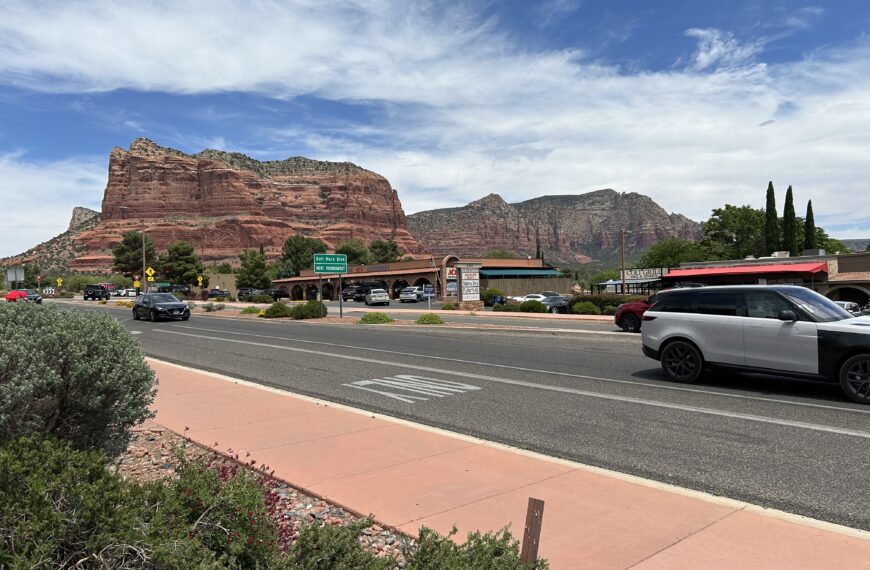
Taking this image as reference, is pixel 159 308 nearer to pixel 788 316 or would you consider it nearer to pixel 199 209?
pixel 788 316

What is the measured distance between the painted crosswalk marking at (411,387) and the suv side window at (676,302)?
148 inches

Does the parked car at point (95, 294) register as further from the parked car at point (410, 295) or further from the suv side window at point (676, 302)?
the suv side window at point (676, 302)

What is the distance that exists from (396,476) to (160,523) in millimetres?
2769

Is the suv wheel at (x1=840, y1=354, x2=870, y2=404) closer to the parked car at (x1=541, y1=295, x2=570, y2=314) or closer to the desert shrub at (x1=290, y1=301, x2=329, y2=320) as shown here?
the desert shrub at (x1=290, y1=301, x2=329, y2=320)

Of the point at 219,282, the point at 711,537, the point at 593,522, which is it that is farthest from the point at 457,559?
the point at 219,282

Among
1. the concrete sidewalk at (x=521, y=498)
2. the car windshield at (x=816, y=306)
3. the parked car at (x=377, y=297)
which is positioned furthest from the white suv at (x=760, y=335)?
the parked car at (x=377, y=297)

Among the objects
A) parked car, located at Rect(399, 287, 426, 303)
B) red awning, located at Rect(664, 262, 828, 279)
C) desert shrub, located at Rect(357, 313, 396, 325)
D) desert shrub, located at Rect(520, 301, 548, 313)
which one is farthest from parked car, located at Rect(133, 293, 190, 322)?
red awning, located at Rect(664, 262, 828, 279)

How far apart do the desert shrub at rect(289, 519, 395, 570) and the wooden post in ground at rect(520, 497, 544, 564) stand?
27.5 inches

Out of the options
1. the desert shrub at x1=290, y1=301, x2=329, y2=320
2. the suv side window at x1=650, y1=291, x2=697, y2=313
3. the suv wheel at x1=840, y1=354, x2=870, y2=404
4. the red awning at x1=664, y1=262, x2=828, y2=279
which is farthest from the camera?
the red awning at x1=664, y1=262, x2=828, y2=279

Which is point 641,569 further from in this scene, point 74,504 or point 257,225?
point 257,225

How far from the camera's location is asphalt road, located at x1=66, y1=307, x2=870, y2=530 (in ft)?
18.0

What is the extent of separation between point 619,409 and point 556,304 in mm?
33281

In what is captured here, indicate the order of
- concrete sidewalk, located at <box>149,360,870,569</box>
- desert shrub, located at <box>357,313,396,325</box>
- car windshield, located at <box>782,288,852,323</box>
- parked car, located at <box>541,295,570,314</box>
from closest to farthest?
concrete sidewalk, located at <box>149,360,870,569</box> < car windshield, located at <box>782,288,852,323</box> < desert shrub, located at <box>357,313,396,325</box> < parked car, located at <box>541,295,570,314</box>

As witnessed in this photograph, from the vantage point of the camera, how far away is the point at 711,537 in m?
4.05
